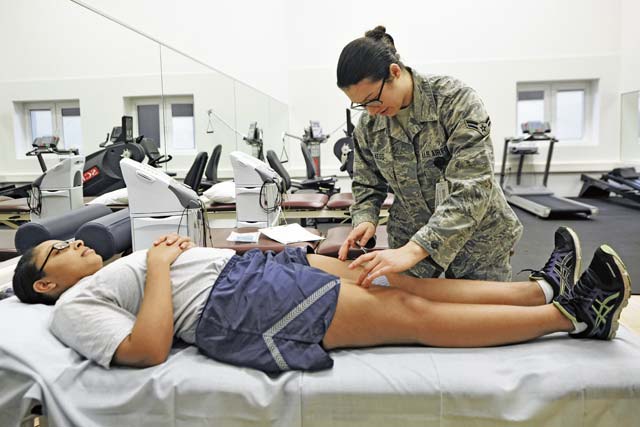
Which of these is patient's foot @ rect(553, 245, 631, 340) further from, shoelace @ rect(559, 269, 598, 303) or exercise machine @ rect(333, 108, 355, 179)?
exercise machine @ rect(333, 108, 355, 179)

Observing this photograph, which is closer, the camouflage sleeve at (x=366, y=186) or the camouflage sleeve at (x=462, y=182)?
the camouflage sleeve at (x=462, y=182)

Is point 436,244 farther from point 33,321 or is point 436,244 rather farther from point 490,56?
point 490,56

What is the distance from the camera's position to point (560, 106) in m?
7.06

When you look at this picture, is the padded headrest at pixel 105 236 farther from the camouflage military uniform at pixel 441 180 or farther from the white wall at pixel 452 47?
the white wall at pixel 452 47

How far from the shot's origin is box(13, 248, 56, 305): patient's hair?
51.2 inches

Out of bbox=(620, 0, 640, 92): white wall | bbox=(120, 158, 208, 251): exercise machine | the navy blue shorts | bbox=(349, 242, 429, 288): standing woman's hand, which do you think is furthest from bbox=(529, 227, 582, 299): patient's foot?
bbox=(620, 0, 640, 92): white wall

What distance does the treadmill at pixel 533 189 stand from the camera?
17.6 ft

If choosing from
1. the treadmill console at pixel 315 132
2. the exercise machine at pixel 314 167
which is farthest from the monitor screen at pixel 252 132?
the treadmill console at pixel 315 132

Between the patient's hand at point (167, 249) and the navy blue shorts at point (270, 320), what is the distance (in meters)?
0.14

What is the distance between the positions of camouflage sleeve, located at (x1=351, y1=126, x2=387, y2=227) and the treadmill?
4.29 meters

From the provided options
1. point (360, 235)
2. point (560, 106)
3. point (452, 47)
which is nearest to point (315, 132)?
point (452, 47)

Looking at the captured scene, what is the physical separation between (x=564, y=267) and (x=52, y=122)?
1974 mm

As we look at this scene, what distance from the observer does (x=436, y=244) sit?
1158 mm

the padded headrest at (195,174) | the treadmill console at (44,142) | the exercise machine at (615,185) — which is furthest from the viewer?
the exercise machine at (615,185)
